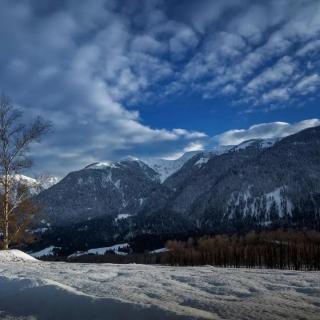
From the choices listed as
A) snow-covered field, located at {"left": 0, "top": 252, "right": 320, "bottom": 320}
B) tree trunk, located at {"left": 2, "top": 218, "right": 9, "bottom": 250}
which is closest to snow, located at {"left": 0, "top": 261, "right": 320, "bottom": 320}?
snow-covered field, located at {"left": 0, "top": 252, "right": 320, "bottom": 320}

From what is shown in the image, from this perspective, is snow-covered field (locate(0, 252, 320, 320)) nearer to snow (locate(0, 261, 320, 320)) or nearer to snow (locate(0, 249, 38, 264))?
snow (locate(0, 261, 320, 320))

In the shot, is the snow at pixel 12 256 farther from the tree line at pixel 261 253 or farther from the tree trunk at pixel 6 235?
the tree line at pixel 261 253

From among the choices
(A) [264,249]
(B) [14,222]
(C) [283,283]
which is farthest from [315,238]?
(C) [283,283]

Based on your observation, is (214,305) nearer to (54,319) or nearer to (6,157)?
(54,319)

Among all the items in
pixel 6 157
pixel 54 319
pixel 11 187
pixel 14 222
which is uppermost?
pixel 6 157

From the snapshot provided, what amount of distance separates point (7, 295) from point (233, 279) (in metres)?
6.72

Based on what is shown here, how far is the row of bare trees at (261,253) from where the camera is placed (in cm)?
13288

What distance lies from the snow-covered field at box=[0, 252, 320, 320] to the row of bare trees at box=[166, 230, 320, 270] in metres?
117

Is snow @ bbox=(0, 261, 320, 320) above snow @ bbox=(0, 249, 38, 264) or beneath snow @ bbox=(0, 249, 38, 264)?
beneath

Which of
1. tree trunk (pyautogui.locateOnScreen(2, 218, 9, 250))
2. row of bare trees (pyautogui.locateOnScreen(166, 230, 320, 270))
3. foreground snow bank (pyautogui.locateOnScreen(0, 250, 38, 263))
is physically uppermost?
row of bare trees (pyautogui.locateOnScreen(166, 230, 320, 270))

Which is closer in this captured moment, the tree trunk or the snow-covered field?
the snow-covered field

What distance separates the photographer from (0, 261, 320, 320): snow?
31.2 feet

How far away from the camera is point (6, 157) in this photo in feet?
107

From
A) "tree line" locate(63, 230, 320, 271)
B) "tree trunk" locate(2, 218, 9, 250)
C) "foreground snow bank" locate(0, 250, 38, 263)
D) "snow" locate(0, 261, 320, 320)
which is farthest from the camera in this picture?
"tree line" locate(63, 230, 320, 271)
